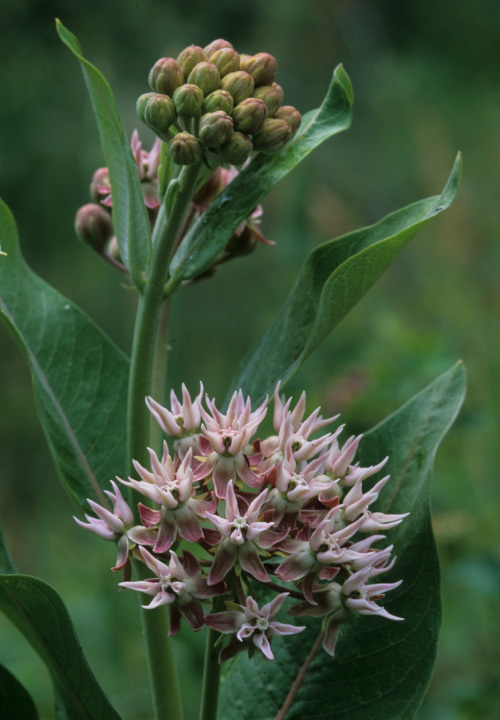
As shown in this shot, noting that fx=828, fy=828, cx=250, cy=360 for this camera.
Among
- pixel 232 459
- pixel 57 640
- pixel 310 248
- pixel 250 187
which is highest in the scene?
pixel 310 248

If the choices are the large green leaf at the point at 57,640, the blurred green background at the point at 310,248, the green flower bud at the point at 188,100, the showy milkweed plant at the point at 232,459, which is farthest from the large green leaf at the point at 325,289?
the blurred green background at the point at 310,248

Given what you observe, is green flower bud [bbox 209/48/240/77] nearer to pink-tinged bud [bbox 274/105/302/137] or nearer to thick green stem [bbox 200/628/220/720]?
pink-tinged bud [bbox 274/105/302/137]

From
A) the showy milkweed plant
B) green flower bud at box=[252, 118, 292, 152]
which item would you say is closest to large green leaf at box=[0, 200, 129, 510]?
the showy milkweed plant

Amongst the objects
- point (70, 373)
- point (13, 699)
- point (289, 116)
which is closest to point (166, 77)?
point (289, 116)

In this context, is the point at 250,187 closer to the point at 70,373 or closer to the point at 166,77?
the point at 166,77

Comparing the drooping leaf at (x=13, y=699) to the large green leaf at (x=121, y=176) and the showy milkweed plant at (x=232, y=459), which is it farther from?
the large green leaf at (x=121, y=176)

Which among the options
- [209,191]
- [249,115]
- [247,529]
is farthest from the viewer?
[209,191]

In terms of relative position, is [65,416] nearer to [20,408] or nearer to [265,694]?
[265,694]
